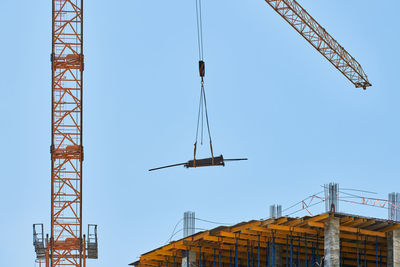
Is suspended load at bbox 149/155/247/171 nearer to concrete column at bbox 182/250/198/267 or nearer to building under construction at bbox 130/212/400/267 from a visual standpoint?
building under construction at bbox 130/212/400/267

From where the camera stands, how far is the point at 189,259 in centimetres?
5147

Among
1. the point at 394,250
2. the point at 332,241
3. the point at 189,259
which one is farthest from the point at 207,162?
the point at 394,250

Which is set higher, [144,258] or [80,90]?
[80,90]

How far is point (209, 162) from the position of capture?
49.1 meters

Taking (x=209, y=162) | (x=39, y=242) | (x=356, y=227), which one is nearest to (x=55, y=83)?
(x=39, y=242)

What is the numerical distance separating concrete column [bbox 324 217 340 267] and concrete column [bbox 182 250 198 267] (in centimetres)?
883

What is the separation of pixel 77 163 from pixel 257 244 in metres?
24.5

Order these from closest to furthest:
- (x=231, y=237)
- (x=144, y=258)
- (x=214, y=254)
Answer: (x=231, y=237)
(x=214, y=254)
(x=144, y=258)

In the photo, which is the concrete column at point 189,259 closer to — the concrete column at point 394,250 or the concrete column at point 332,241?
the concrete column at point 332,241

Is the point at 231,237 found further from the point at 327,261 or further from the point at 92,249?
the point at 92,249

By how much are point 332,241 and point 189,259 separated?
9.24m

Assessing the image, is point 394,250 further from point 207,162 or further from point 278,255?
point 207,162

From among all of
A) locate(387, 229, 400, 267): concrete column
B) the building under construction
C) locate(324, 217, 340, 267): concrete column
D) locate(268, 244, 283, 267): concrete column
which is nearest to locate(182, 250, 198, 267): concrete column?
the building under construction

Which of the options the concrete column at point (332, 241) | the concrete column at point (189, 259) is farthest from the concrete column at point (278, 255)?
the concrete column at point (332, 241)
